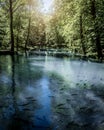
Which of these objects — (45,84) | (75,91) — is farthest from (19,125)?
(45,84)

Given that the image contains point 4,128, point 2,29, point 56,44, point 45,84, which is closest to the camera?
point 4,128

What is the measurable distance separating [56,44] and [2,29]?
48.3 metres

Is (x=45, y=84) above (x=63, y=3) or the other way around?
the other way around

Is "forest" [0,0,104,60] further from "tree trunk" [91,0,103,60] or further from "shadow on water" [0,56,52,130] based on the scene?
"shadow on water" [0,56,52,130]

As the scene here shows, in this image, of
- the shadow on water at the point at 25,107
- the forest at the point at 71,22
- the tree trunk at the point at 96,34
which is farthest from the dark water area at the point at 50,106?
the forest at the point at 71,22

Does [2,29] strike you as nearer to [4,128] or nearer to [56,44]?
[4,128]

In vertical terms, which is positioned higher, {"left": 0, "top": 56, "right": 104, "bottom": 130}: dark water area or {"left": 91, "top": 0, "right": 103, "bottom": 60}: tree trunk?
{"left": 91, "top": 0, "right": 103, "bottom": 60}: tree trunk

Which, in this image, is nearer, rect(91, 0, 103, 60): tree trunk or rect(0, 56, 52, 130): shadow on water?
rect(0, 56, 52, 130): shadow on water

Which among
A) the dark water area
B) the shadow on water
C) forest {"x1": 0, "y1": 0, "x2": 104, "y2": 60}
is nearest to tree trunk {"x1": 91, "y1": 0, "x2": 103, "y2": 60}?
forest {"x1": 0, "y1": 0, "x2": 104, "y2": 60}

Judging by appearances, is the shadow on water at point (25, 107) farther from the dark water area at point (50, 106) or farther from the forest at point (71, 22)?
the forest at point (71, 22)

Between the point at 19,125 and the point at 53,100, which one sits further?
the point at 53,100

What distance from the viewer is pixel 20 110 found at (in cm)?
708

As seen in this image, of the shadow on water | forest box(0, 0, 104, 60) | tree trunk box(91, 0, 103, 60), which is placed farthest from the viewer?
forest box(0, 0, 104, 60)

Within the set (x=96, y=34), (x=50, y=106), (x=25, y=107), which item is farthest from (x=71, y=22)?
(x=25, y=107)
